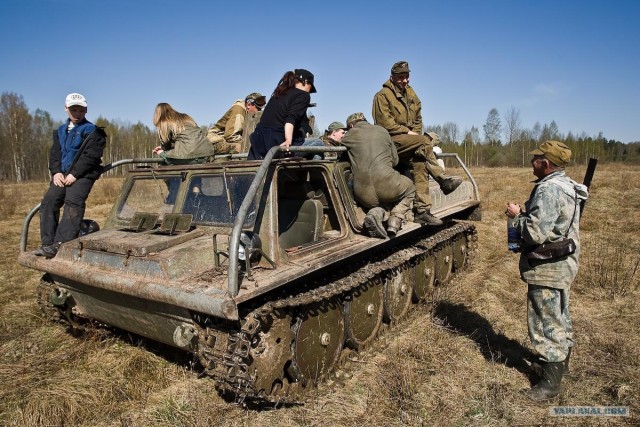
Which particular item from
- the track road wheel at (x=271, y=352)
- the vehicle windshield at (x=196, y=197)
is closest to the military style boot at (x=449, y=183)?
the vehicle windshield at (x=196, y=197)

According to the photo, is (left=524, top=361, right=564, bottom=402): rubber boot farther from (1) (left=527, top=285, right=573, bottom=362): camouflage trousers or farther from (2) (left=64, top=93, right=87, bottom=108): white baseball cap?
(2) (left=64, top=93, right=87, bottom=108): white baseball cap

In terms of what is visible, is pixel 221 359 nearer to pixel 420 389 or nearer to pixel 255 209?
pixel 255 209

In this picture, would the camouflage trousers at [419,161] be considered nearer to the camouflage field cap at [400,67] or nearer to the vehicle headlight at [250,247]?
the camouflage field cap at [400,67]

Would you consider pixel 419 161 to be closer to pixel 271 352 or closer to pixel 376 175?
pixel 376 175

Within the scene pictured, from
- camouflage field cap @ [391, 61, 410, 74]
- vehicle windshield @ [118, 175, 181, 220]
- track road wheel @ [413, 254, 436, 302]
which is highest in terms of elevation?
camouflage field cap @ [391, 61, 410, 74]

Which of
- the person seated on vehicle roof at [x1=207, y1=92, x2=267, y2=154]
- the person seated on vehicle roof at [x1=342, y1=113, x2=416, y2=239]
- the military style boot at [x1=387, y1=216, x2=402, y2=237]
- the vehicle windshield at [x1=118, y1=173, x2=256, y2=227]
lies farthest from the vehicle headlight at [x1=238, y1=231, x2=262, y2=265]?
the person seated on vehicle roof at [x1=207, y1=92, x2=267, y2=154]

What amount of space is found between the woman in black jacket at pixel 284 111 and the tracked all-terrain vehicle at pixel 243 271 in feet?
1.35

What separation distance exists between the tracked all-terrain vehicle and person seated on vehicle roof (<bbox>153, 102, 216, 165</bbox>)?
0.42 metres

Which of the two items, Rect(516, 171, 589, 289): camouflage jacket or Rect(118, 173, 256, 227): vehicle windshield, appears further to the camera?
Rect(118, 173, 256, 227): vehicle windshield

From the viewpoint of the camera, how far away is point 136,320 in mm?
4234

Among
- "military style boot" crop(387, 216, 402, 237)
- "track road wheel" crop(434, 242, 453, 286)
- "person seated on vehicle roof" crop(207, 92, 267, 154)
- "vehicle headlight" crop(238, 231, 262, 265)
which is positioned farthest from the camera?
"person seated on vehicle roof" crop(207, 92, 267, 154)

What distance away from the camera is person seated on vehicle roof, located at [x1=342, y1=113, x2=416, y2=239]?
17.6 feet

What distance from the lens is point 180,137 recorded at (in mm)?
5855

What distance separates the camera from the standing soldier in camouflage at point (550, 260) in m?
3.86
